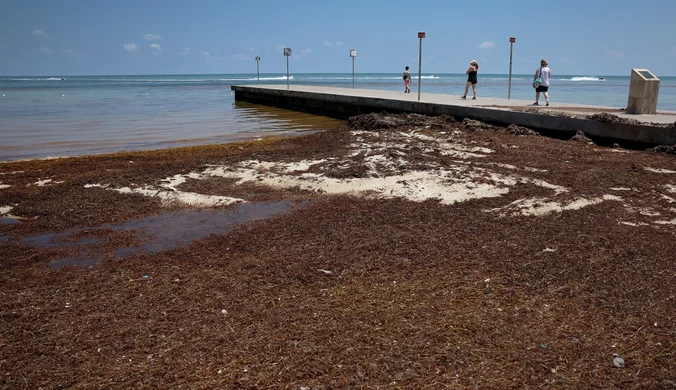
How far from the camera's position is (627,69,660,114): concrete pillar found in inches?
509

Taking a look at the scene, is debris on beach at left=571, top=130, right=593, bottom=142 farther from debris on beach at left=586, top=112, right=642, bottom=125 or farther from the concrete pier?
debris on beach at left=586, top=112, right=642, bottom=125

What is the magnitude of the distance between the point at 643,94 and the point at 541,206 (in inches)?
319

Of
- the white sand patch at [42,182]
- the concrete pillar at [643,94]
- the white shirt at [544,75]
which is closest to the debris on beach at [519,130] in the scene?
the concrete pillar at [643,94]

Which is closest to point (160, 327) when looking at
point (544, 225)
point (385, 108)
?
point (544, 225)

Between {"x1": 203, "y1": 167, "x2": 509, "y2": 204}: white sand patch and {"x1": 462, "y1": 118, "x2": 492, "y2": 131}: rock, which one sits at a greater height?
{"x1": 462, "y1": 118, "x2": 492, "y2": 131}: rock

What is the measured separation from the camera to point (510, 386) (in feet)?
10.6

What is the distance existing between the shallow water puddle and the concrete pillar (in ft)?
32.3

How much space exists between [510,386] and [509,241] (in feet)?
8.91

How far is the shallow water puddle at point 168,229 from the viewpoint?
232 inches

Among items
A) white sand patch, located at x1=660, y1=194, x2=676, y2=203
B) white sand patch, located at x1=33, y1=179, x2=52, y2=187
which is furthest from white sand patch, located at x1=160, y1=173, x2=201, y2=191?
white sand patch, located at x1=660, y1=194, x2=676, y2=203

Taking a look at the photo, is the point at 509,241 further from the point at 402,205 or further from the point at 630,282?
the point at 402,205

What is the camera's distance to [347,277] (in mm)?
4934

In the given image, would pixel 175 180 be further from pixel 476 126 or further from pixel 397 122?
pixel 476 126

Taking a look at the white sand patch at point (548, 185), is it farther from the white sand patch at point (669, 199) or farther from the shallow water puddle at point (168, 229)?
the shallow water puddle at point (168, 229)
